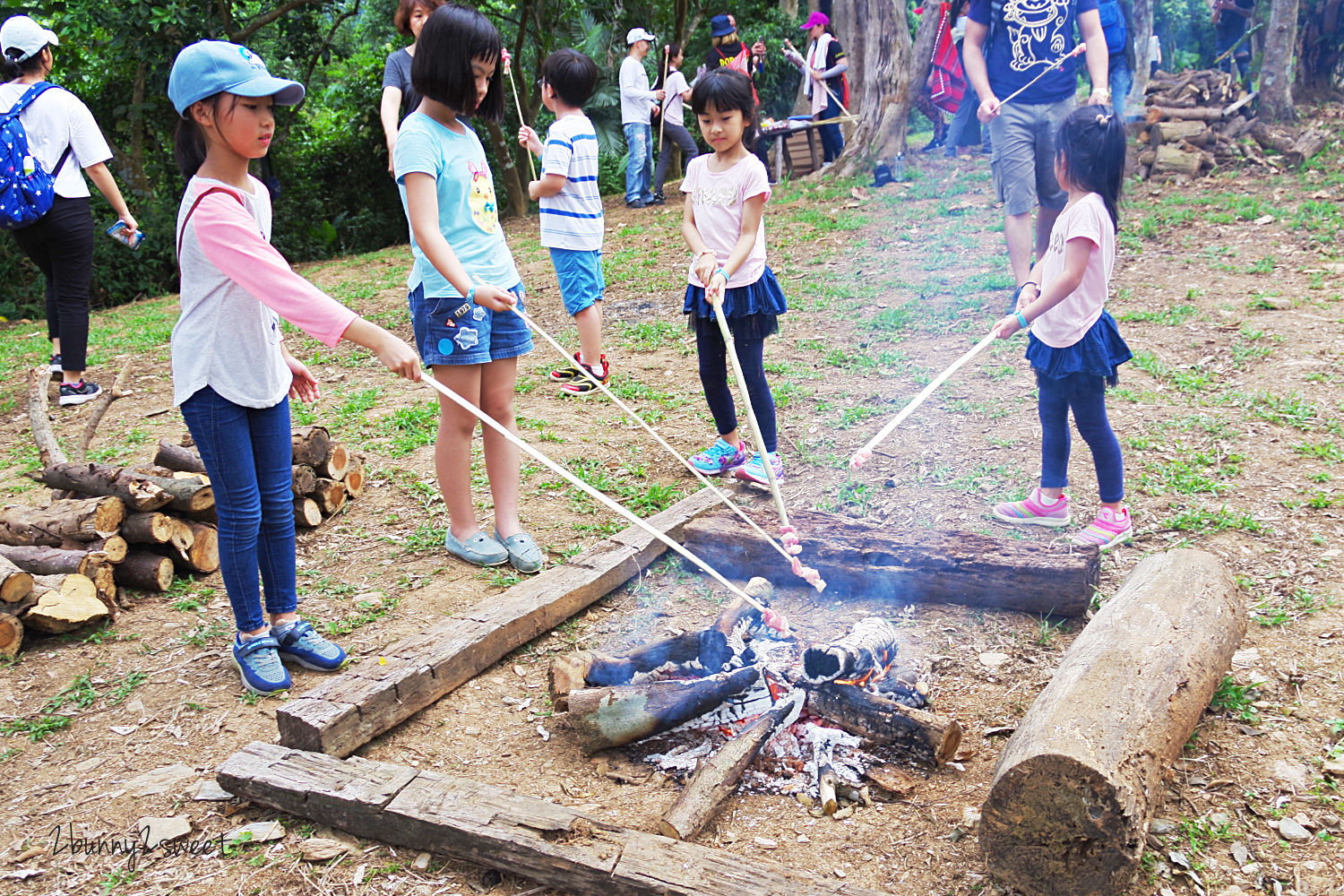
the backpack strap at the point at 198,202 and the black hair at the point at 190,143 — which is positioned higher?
the black hair at the point at 190,143

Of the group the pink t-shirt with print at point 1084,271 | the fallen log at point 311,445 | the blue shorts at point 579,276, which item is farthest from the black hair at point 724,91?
the fallen log at point 311,445

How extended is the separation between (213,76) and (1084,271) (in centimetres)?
309

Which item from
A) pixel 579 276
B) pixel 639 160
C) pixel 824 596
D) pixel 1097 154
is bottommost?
pixel 824 596

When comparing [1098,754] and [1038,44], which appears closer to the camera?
[1098,754]

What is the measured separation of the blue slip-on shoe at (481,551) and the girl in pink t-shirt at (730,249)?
127 centimetres

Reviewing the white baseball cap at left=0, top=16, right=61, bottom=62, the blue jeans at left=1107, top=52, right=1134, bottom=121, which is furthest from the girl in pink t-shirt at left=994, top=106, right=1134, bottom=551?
the blue jeans at left=1107, top=52, right=1134, bottom=121

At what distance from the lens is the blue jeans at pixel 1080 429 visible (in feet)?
12.3

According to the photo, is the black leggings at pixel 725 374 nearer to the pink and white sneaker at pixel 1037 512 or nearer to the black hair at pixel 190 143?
the pink and white sneaker at pixel 1037 512

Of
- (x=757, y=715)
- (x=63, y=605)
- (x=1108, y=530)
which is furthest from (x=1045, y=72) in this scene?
(x=63, y=605)

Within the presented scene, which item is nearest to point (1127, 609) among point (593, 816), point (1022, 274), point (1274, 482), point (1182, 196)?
point (593, 816)

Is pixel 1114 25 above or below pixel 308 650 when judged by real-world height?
above

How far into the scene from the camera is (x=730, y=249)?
4426mm

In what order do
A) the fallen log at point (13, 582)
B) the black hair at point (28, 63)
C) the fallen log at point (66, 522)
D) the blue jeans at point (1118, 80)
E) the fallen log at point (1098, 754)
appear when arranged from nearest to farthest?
the fallen log at point (1098, 754)
the fallen log at point (13, 582)
the fallen log at point (66, 522)
the black hair at point (28, 63)
the blue jeans at point (1118, 80)

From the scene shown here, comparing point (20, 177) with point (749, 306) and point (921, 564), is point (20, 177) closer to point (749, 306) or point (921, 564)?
point (749, 306)
